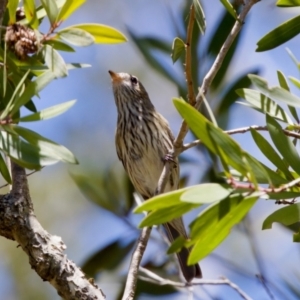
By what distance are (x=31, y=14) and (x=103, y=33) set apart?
0.18 m

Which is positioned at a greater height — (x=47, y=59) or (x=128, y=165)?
(x=47, y=59)

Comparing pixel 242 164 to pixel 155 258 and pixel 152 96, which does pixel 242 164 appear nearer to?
pixel 155 258

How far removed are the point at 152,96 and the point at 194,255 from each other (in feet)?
15.4

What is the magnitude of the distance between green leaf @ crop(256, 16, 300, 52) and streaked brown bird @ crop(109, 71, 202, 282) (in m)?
2.56

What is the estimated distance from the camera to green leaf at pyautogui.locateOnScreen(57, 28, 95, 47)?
146cm

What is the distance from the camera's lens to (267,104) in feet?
5.25

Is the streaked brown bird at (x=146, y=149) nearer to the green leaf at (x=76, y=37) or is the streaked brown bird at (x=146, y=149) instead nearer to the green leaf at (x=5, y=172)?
the green leaf at (x=5, y=172)

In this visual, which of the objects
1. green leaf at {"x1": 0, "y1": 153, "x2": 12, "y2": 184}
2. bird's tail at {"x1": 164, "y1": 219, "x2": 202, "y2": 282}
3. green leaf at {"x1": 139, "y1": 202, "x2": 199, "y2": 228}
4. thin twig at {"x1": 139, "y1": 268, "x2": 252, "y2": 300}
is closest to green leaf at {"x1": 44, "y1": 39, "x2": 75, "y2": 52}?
green leaf at {"x1": 0, "y1": 153, "x2": 12, "y2": 184}

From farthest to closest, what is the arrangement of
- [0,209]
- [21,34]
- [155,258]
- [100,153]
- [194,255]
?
[100,153] < [155,258] < [0,209] < [21,34] < [194,255]

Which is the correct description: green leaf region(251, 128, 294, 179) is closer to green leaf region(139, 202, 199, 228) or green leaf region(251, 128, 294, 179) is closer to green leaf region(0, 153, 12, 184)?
green leaf region(139, 202, 199, 228)

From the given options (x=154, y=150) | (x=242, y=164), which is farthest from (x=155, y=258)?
(x=242, y=164)

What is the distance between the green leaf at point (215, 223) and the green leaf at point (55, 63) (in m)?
0.45

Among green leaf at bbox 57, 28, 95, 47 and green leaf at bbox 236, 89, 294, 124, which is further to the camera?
green leaf at bbox 236, 89, 294, 124

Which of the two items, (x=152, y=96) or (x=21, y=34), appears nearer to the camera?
(x=21, y=34)
